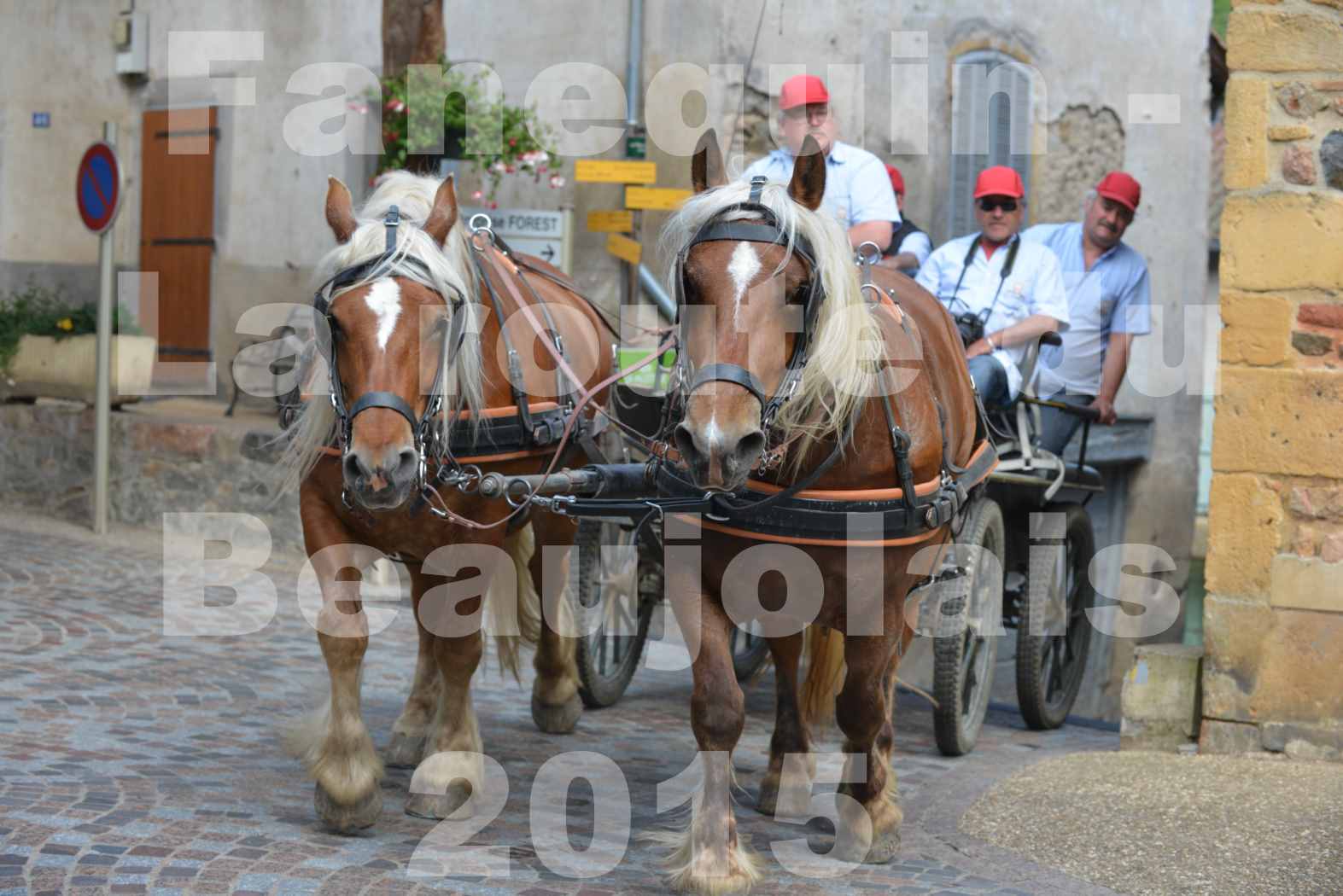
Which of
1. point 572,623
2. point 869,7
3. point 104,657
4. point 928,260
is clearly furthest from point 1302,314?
point 869,7

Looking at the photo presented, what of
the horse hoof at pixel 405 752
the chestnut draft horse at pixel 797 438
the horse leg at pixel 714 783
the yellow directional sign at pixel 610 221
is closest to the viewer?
the chestnut draft horse at pixel 797 438

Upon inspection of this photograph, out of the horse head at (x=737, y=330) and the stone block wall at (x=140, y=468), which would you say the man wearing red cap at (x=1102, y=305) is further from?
the stone block wall at (x=140, y=468)

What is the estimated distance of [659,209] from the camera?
11594 mm

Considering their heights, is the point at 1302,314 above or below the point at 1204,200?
below

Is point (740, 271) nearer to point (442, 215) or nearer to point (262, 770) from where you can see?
point (442, 215)

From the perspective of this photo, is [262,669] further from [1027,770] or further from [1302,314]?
[1302,314]

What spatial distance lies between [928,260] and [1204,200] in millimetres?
8280

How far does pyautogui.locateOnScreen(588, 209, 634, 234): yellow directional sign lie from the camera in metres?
11.1

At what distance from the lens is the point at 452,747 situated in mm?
4902

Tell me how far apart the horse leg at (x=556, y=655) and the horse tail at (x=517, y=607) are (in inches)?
1.7

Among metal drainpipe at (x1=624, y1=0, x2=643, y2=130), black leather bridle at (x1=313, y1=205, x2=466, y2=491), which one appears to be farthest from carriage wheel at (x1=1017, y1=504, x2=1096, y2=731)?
metal drainpipe at (x1=624, y1=0, x2=643, y2=130)

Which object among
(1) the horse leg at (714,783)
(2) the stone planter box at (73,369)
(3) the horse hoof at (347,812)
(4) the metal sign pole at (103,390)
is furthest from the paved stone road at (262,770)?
(2) the stone planter box at (73,369)

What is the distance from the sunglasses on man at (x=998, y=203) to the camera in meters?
6.72

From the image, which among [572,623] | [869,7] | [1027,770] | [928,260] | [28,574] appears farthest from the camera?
[869,7]
